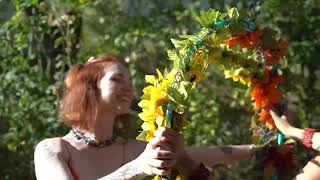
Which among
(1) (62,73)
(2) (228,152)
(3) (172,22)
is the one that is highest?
(3) (172,22)

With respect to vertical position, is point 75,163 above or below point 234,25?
below

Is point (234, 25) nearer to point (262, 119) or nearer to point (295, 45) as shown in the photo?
point (262, 119)

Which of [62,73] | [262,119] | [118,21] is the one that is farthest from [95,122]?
[118,21]

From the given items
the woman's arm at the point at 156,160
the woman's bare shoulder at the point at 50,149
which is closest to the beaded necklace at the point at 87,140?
the woman's bare shoulder at the point at 50,149

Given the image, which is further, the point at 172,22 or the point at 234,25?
the point at 172,22

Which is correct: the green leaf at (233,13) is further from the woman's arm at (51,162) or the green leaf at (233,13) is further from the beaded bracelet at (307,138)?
the woman's arm at (51,162)

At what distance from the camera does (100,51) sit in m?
4.81

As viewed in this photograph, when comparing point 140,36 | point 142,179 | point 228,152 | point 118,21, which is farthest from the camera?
point 118,21

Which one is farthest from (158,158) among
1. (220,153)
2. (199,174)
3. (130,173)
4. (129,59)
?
(129,59)

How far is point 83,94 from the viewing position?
102 inches

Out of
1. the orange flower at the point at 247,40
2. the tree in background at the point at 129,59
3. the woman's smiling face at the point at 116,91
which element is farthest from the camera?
the tree in background at the point at 129,59

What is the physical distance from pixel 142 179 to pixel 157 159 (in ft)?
0.57

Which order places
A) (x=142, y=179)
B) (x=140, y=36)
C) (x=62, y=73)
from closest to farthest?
1. (x=142, y=179)
2. (x=62, y=73)
3. (x=140, y=36)

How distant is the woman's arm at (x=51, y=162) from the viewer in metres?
2.33
